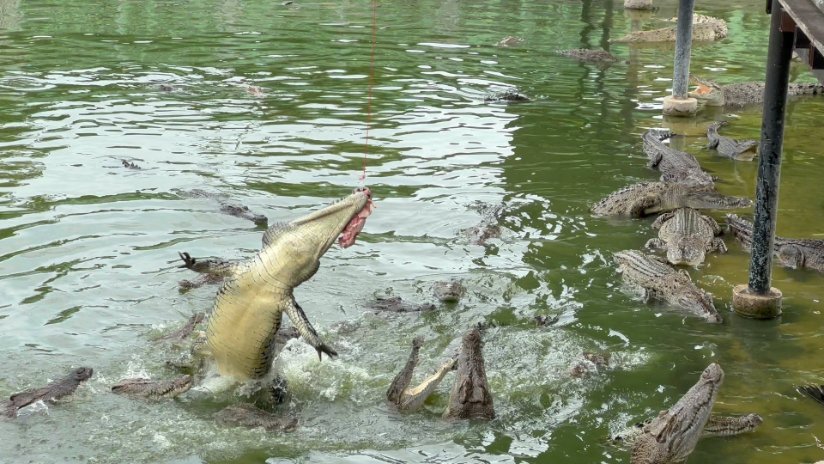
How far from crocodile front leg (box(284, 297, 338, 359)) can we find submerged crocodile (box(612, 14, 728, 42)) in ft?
61.7

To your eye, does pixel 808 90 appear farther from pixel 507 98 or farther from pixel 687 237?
pixel 687 237

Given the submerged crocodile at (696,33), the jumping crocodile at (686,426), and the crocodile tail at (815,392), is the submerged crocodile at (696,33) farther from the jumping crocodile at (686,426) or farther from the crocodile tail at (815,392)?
the jumping crocodile at (686,426)

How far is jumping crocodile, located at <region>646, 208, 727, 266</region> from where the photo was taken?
1052 centimetres

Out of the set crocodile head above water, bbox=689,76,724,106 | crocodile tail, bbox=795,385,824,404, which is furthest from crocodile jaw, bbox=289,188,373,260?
crocodile head above water, bbox=689,76,724,106

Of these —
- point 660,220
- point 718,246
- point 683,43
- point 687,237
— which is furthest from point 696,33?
point 687,237

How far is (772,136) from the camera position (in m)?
8.92

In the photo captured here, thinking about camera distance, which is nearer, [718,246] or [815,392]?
[815,392]

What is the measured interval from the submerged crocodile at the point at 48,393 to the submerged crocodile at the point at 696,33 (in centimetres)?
1898

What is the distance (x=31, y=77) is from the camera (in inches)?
736

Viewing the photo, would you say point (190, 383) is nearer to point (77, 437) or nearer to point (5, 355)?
point (77, 437)

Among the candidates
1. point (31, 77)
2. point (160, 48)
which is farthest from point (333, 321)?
point (160, 48)

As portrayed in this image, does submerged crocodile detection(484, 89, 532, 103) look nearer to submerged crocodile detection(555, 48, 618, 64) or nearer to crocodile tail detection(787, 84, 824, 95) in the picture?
submerged crocodile detection(555, 48, 618, 64)

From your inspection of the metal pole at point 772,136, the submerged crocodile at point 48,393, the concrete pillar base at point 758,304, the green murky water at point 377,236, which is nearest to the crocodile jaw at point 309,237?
the green murky water at point 377,236

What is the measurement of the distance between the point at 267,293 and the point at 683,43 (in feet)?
37.3
